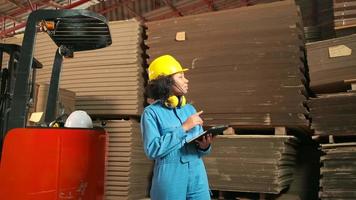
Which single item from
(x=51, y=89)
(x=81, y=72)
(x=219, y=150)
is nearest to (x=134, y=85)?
(x=81, y=72)

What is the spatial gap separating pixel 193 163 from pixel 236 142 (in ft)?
6.19

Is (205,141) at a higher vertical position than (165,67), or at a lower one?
lower

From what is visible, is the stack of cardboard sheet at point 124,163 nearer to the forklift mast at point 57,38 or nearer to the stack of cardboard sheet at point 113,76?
the stack of cardboard sheet at point 113,76

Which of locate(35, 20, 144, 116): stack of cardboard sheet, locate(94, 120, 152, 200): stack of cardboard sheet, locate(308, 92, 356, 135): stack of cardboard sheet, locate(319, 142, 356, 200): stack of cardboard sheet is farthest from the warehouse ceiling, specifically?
locate(319, 142, 356, 200): stack of cardboard sheet

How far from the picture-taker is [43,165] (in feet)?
8.70

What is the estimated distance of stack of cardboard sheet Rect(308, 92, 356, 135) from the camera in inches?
164

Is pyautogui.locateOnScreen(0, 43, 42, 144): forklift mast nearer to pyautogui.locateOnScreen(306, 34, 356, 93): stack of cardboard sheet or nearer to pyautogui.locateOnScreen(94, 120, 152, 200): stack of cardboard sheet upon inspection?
pyautogui.locateOnScreen(94, 120, 152, 200): stack of cardboard sheet

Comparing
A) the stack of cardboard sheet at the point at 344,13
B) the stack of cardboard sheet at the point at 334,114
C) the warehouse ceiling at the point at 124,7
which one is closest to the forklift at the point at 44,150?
the stack of cardboard sheet at the point at 334,114

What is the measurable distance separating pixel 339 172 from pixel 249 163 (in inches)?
37.0

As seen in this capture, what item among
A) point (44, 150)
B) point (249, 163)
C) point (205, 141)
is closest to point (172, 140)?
point (205, 141)

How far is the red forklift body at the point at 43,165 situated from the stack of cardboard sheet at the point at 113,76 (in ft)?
7.62

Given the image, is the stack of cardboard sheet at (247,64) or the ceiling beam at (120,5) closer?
the stack of cardboard sheet at (247,64)

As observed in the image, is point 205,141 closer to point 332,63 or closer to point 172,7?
point 332,63

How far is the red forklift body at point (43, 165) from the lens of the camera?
8.52 feet
